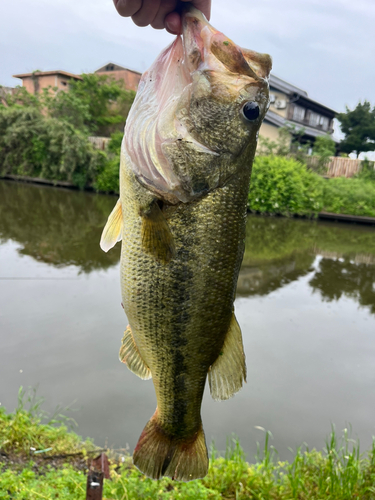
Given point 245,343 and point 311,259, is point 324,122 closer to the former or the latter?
point 311,259

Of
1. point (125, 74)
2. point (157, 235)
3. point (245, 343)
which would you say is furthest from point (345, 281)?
point (125, 74)

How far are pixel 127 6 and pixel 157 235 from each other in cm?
103

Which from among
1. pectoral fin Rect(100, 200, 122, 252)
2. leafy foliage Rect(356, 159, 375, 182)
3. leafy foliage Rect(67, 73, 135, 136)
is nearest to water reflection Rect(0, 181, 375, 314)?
leafy foliage Rect(356, 159, 375, 182)

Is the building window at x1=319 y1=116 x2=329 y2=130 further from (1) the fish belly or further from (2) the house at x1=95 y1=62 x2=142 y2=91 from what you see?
(1) the fish belly

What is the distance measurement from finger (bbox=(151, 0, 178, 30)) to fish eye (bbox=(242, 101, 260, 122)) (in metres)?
0.49

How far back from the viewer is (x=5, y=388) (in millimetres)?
3975

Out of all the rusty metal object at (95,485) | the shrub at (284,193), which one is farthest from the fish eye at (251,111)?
the shrub at (284,193)

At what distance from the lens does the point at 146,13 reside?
161cm

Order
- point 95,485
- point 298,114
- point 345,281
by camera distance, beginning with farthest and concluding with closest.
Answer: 1. point 298,114
2. point 345,281
3. point 95,485

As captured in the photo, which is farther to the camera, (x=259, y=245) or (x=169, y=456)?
(x=259, y=245)

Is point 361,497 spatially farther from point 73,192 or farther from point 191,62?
point 73,192

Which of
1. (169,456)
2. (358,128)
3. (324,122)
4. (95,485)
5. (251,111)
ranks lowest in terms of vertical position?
(95,485)

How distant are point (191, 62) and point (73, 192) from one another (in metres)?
19.2

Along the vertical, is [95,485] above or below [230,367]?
Result: below
